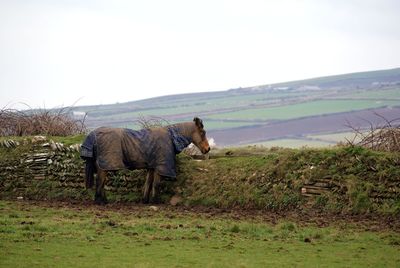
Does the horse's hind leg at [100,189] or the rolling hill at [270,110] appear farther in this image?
the rolling hill at [270,110]

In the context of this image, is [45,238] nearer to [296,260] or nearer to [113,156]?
[296,260]

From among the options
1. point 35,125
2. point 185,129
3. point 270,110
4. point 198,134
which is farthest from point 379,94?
point 185,129

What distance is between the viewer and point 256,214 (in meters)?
19.0

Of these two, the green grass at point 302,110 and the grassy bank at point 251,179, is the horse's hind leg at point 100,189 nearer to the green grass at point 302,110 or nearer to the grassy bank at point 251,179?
the grassy bank at point 251,179

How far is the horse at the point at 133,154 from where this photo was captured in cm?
2120

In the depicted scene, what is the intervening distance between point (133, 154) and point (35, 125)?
23.0 feet

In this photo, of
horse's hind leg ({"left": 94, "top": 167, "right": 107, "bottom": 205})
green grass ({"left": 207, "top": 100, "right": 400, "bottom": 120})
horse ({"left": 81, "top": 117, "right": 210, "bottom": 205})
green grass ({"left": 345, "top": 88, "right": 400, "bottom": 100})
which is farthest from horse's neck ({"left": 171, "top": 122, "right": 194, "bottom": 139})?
green grass ({"left": 345, "top": 88, "right": 400, "bottom": 100})

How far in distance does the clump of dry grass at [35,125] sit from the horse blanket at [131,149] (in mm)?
5905

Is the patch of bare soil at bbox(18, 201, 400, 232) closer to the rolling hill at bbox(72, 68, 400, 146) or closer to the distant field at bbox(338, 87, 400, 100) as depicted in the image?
the rolling hill at bbox(72, 68, 400, 146)

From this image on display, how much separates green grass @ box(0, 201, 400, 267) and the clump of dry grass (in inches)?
339

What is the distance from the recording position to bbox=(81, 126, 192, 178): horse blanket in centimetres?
2119

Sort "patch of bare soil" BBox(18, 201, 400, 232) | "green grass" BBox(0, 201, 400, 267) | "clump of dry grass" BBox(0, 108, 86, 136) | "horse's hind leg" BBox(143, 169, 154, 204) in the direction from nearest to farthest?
1. "green grass" BBox(0, 201, 400, 267)
2. "patch of bare soil" BBox(18, 201, 400, 232)
3. "horse's hind leg" BBox(143, 169, 154, 204)
4. "clump of dry grass" BBox(0, 108, 86, 136)

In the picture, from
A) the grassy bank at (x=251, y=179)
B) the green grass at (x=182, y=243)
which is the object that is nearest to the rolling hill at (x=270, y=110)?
the grassy bank at (x=251, y=179)

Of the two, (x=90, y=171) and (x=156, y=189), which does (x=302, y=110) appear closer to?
(x=156, y=189)
